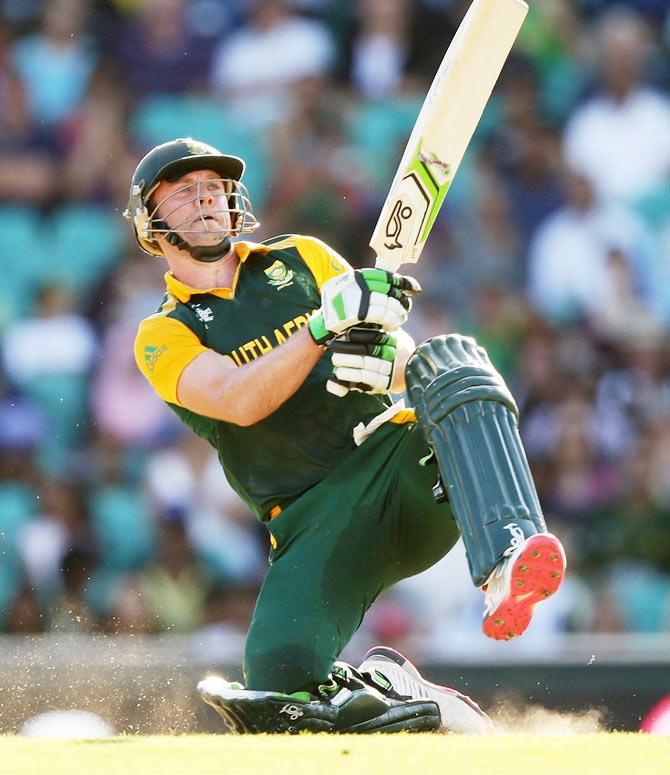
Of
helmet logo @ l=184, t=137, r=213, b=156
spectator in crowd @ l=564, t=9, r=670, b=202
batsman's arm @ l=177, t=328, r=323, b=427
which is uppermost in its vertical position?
spectator in crowd @ l=564, t=9, r=670, b=202

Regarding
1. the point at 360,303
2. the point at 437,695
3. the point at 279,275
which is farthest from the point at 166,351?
the point at 437,695

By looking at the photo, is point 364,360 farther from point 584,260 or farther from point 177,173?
point 584,260

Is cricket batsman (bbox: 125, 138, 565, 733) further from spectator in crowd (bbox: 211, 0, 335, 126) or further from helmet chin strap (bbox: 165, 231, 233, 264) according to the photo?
spectator in crowd (bbox: 211, 0, 335, 126)

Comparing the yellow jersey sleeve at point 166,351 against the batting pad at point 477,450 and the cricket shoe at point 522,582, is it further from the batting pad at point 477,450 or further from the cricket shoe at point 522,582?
the cricket shoe at point 522,582

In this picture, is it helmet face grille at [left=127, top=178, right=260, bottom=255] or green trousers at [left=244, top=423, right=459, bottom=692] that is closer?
green trousers at [left=244, top=423, right=459, bottom=692]

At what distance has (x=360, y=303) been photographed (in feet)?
11.8

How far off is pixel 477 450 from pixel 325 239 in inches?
173

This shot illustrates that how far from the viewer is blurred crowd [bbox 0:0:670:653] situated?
6832 mm

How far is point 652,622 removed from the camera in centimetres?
680

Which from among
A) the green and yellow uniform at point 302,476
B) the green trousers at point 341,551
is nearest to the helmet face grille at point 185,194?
the green and yellow uniform at point 302,476

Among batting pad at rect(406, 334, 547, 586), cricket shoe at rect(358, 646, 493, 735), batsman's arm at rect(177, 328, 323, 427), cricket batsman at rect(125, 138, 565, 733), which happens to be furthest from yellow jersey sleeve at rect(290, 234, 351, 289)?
cricket shoe at rect(358, 646, 493, 735)

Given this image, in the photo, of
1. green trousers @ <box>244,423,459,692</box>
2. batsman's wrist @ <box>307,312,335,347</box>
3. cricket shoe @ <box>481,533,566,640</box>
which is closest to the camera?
cricket shoe @ <box>481,533,566,640</box>

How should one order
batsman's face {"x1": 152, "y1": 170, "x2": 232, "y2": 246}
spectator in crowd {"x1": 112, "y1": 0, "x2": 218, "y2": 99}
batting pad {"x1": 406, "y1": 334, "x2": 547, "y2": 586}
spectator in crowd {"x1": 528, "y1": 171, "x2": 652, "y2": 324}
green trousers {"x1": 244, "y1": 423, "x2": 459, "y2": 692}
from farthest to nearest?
spectator in crowd {"x1": 112, "y1": 0, "x2": 218, "y2": 99}, spectator in crowd {"x1": 528, "y1": 171, "x2": 652, "y2": 324}, batsman's face {"x1": 152, "y1": 170, "x2": 232, "y2": 246}, green trousers {"x1": 244, "y1": 423, "x2": 459, "y2": 692}, batting pad {"x1": 406, "y1": 334, "x2": 547, "y2": 586}

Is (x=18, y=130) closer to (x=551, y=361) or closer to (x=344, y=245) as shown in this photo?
(x=344, y=245)
